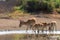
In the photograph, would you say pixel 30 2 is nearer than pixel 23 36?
No

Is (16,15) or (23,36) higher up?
(23,36)

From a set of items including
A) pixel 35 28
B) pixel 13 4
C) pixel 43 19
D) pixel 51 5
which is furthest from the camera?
pixel 13 4

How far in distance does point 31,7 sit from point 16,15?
3.70m

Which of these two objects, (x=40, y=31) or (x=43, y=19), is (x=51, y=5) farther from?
(x=40, y=31)

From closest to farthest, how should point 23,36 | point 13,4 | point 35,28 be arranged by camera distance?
point 23,36, point 35,28, point 13,4

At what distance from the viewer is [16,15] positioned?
35750mm

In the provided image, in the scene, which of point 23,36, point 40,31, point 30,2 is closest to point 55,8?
point 30,2

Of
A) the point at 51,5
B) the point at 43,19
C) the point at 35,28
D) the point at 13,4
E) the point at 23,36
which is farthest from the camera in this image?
the point at 13,4

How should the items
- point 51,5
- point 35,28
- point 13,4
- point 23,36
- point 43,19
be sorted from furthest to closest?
point 13,4 < point 51,5 < point 43,19 < point 35,28 < point 23,36

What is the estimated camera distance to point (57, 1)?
1565 inches

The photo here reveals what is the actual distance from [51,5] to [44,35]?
55.1 ft

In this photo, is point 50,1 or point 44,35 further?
point 50,1

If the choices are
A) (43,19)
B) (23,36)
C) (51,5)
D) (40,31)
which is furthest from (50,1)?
(23,36)

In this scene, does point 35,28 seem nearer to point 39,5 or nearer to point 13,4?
point 39,5
